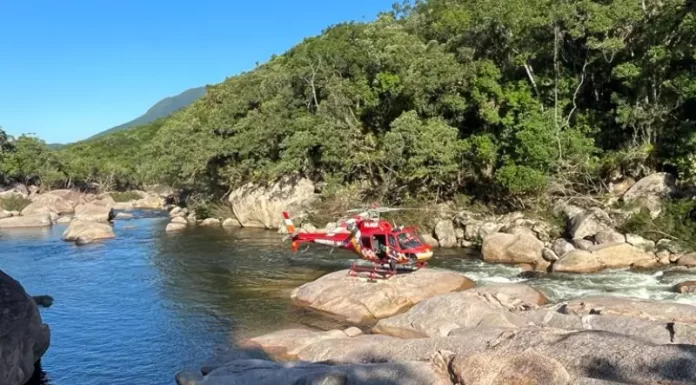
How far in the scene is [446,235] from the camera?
34031 millimetres

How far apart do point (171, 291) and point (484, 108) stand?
20996 millimetres

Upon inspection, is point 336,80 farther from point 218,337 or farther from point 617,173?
point 218,337

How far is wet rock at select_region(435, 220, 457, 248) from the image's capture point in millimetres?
33938

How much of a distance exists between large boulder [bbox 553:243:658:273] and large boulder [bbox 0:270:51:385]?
66.4 ft

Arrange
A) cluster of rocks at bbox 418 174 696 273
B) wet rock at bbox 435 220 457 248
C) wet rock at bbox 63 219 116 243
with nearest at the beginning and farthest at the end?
cluster of rocks at bbox 418 174 696 273 < wet rock at bbox 435 220 457 248 < wet rock at bbox 63 219 116 243

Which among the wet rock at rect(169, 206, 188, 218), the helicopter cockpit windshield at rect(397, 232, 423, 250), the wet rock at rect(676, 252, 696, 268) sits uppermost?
the helicopter cockpit windshield at rect(397, 232, 423, 250)

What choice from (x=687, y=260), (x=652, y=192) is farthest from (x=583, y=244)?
(x=652, y=192)

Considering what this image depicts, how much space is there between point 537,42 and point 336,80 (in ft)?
51.5

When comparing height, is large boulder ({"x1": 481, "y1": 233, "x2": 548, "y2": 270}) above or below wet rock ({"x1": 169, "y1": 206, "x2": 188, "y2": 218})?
below

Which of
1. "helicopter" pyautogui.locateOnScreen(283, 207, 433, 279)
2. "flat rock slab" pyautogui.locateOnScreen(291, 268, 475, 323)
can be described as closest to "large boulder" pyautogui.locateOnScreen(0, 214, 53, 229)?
"flat rock slab" pyautogui.locateOnScreen(291, 268, 475, 323)

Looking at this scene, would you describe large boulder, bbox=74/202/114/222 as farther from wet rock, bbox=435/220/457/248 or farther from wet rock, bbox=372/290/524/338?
wet rock, bbox=372/290/524/338

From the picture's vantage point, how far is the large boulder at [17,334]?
13.4m

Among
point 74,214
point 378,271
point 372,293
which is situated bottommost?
point 372,293

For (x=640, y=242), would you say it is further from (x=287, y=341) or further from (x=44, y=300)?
(x=44, y=300)
